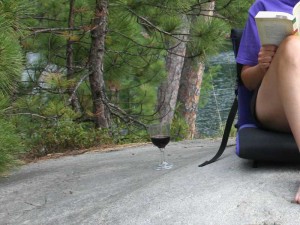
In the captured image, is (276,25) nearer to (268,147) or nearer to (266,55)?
(266,55)


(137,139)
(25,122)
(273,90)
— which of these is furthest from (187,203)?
(137,139)

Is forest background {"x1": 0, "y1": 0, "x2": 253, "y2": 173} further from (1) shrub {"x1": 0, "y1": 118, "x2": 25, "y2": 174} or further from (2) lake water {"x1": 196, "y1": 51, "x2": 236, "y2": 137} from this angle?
(2) lake water {"x1": 196, "y1": 51, "x2": 236, "y2": 137}

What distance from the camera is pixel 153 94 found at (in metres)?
6.75

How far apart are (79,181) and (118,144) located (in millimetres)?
1739

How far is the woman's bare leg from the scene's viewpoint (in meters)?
1.98

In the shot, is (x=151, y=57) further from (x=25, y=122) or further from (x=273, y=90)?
(x=273, y=90)

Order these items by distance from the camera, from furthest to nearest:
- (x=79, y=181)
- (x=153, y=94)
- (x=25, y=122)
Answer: (x=153, y=94) → (x=25, y=122) → (x=79, y=181)

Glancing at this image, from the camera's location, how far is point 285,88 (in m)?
2.01

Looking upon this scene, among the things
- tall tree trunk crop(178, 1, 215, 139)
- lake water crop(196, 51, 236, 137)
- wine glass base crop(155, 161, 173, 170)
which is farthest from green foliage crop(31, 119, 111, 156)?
lake water crop(196, 51, 236, 137)

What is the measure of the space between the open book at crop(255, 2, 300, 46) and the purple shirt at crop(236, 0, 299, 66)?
24 cm

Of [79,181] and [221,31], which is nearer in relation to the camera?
[79,181]

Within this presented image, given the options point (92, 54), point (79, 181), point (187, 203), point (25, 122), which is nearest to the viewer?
point (187, 203)

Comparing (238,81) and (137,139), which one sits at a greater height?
(238,81)

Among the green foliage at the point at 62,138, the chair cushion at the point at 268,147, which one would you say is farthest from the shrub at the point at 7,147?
the green foliage at the point at 62,138
